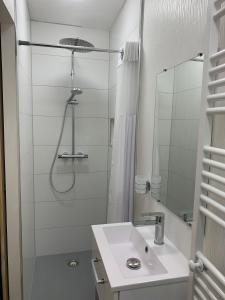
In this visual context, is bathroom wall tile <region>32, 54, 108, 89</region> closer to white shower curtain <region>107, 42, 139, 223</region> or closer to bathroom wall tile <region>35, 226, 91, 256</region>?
white shower curtain <region>107, 42, 139, 223</region>

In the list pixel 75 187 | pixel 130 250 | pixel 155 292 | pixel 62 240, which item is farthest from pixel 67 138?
pixel 155 292

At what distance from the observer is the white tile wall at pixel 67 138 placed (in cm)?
260

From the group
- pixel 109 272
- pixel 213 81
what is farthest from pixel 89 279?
pixel 213 81

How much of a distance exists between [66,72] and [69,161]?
102 cm

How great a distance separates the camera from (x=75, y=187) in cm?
283

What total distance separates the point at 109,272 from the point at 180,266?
0.37m

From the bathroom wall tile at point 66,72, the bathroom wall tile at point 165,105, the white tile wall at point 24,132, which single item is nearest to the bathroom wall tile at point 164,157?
the bathroom wall tile at point 165,105

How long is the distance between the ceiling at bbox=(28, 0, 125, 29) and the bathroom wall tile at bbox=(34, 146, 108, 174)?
1.36 meters

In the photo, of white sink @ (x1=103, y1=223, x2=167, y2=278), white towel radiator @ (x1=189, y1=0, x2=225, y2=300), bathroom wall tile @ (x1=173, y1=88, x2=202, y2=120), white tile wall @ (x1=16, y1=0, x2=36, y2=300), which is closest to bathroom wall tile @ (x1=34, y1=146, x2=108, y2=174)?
white tile wall @ (x1=16, y1=0, x2=36, y2=300)

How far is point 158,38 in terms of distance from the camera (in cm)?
158

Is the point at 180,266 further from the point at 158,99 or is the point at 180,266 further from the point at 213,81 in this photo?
the point at 158,99

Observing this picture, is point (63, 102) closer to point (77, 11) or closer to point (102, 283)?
point (77, 11)

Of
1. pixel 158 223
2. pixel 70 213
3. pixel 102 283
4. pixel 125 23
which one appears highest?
pixel 125 23

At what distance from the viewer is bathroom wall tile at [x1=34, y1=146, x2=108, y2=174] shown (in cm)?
268
